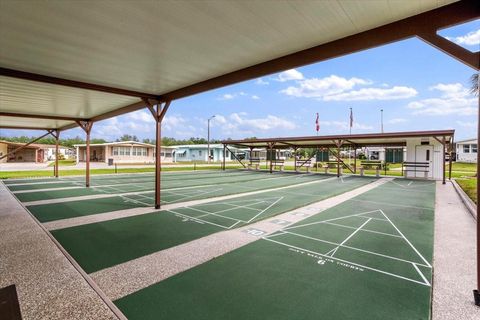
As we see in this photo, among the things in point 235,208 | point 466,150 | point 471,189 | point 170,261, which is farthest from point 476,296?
point 466,150

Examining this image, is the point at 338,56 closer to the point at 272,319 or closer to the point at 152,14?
the point at 152,14

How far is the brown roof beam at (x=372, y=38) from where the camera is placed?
293 cm

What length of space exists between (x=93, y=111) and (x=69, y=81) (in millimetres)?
4804

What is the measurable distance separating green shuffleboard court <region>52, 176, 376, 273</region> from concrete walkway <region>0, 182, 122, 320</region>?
11.0 inches

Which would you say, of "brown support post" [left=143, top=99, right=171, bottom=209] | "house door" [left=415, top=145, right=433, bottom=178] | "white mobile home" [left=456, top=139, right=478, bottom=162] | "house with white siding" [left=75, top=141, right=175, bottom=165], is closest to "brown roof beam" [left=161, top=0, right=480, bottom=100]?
"brown support post" [left=143, top=99, right=171, bottom=209]

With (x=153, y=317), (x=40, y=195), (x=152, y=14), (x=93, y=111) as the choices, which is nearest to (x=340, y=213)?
(x=153, y=317)

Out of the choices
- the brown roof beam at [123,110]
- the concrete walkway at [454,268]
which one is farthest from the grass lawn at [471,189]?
the brown roof beam at [123,110]

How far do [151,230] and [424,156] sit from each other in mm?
19511

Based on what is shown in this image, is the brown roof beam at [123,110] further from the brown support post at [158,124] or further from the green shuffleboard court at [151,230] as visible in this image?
the green shuffleboard court at [151,230]

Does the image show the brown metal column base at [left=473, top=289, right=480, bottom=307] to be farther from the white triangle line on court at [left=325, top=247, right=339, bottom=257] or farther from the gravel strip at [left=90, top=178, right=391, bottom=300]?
the gravel strip at [left=90, top=178, right=391, bottom=300]

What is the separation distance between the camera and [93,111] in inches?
420

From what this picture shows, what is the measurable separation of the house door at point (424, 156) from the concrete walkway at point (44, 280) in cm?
2078

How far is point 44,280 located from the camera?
3.25m

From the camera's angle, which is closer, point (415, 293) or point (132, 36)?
point (415, 293)
